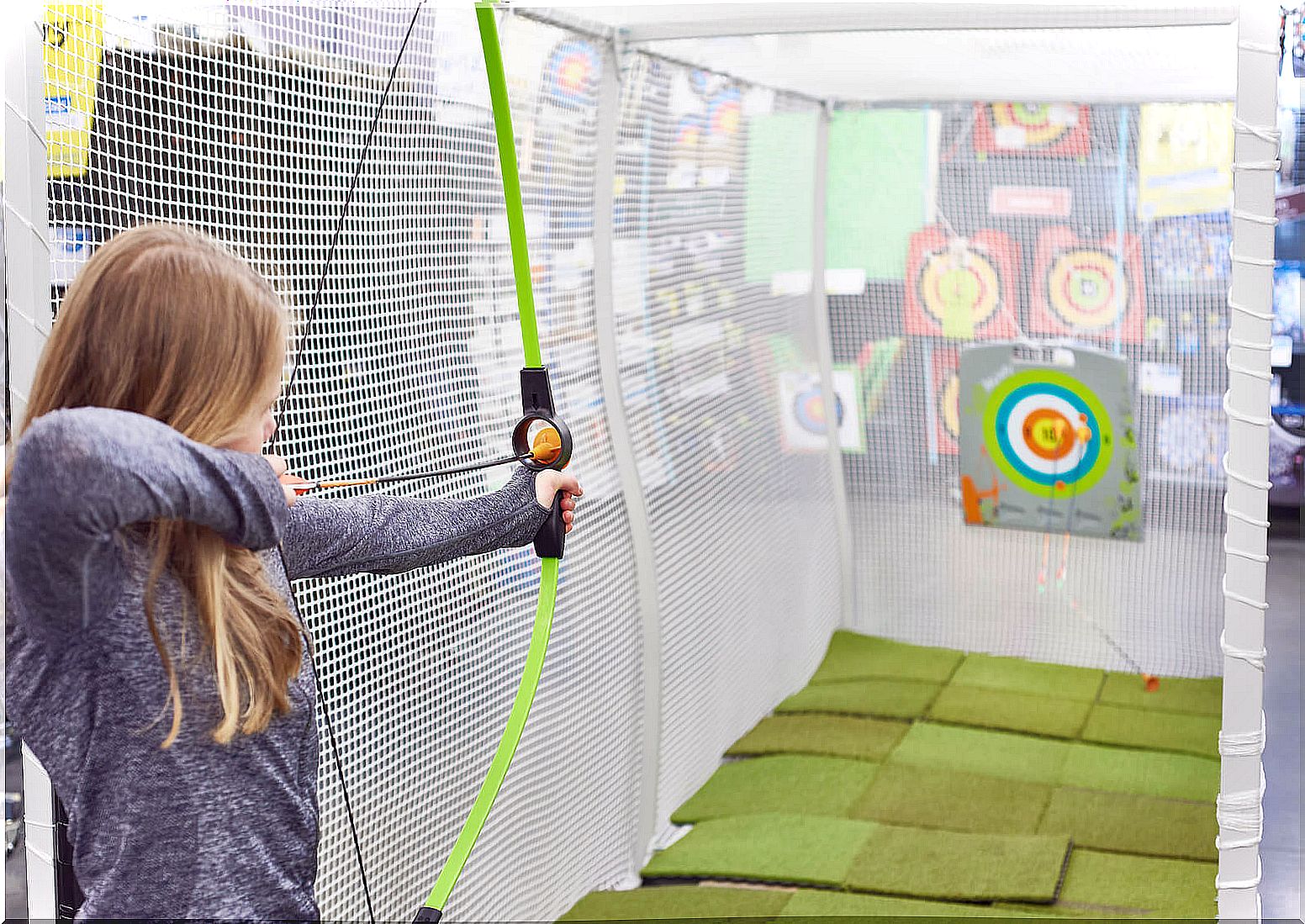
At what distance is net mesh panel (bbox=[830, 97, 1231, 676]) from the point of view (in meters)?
3.12

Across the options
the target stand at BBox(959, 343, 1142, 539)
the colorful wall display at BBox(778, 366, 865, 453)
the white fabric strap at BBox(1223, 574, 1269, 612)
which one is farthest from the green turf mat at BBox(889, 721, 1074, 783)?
the white fabric strap at BBox(1223, 574, 1269, 612)

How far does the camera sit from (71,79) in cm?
117

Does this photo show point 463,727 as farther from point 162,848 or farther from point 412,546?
point 162,848

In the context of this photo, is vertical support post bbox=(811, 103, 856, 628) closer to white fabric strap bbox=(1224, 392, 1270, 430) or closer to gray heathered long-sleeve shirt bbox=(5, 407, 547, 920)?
white fabric strap bbox=(1224, 392, 1270, 430)

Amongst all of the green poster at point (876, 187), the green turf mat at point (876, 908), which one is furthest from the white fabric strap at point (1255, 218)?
Result: the green poster at point (876, 187)

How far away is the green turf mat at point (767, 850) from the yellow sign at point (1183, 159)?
1695mm

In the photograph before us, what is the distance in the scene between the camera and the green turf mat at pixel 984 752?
8.80 ft

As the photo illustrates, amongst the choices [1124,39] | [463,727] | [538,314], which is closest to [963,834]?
[463,727]

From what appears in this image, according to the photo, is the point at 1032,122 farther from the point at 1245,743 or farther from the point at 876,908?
the point at 1245,743

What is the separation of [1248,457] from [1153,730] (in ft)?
5.73

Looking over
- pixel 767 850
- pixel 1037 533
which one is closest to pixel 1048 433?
pixel 1037 533

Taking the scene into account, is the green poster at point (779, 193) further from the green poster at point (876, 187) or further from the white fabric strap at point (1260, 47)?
the white fabric strap at point (1260, 47)

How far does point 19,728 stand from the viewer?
0.84 meters

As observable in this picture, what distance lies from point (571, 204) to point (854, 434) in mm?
A: 1536
